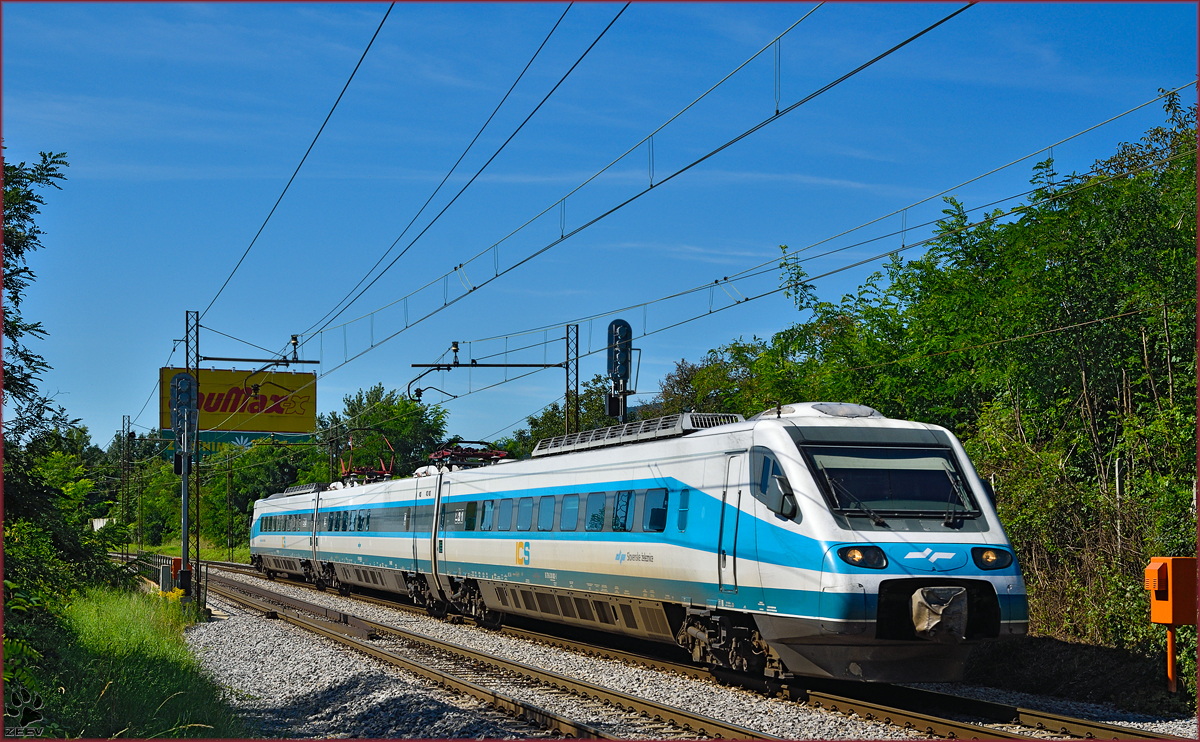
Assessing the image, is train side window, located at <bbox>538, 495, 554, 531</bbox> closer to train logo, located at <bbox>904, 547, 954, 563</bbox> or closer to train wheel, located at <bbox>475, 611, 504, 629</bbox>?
train wheel, located at <bbox>475, 611, 504, 629</bbox>

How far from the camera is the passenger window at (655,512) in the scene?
15.0 m

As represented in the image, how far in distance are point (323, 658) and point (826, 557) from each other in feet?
30.4

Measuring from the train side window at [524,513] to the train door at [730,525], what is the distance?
6462mm

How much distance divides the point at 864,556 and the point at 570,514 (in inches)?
280

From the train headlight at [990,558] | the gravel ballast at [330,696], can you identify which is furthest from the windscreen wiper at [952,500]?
the gravel ballast at [330,696]

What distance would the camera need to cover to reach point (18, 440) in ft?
39.9

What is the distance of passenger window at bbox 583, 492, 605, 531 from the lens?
55.3ft

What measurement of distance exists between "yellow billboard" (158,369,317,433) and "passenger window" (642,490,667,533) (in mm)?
56842

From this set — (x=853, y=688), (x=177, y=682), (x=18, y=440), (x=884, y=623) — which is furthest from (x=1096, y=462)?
(x=18, y=440)

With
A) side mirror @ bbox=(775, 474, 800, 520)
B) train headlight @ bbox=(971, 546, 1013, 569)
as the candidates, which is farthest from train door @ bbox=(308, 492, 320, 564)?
train headlight @ bbox=(971, 546, 1013, 569)

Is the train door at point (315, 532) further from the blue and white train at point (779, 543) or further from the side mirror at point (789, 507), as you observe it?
the side mirror at point (789, 507)

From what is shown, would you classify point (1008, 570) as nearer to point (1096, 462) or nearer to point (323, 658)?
point (1096, 462)

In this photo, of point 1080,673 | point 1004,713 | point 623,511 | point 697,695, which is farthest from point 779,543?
point 1080,673

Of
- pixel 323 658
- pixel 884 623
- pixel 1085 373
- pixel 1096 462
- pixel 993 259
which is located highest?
pixel 993 259
